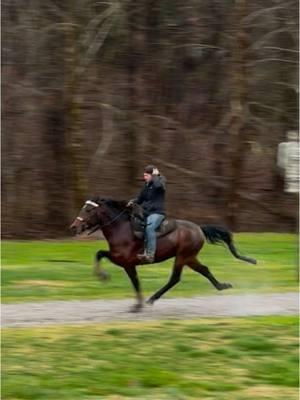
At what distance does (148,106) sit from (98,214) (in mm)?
22308

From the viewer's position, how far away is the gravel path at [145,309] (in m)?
15.0

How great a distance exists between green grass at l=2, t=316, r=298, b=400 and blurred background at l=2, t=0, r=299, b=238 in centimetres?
2102

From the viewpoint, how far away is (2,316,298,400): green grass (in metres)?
10.0

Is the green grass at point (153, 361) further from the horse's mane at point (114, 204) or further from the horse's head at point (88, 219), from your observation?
the horse's mane at point (114, 204)

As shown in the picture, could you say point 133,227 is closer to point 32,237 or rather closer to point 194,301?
point 194,301

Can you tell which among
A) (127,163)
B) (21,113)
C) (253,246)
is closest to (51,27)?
(21,113)

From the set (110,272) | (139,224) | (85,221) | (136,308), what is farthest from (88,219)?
(110,272)

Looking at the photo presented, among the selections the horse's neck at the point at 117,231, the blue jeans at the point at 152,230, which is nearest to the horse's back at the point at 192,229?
the blue jeans at the point at 152,230

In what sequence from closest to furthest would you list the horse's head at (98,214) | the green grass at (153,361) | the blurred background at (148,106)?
the green grass at (153,361) → the horse's head at (98,214) → the blurred background at (148,106)

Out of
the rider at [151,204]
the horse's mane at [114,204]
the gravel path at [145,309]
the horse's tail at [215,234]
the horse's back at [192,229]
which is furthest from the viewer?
the horse's tail at [215,234]

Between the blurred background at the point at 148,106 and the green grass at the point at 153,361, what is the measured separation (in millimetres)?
A: 21023

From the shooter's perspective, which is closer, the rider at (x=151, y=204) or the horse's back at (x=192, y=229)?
the rider at (x=151, y=204)

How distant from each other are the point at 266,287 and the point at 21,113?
1788cm

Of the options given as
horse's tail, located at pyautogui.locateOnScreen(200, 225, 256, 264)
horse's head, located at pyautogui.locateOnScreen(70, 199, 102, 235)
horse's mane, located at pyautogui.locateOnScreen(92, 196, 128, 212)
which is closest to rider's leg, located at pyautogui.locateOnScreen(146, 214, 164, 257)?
horse's mane, located at pyautogui.locateOnScreen(92, 196, 128, 212)
